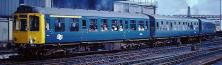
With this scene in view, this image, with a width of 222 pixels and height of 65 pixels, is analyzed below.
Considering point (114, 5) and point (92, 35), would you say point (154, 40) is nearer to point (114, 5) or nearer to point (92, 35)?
point (92, 35)

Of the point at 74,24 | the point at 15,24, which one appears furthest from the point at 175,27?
the point at 15,24

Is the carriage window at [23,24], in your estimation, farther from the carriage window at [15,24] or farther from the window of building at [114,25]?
the window of building at [114,25]

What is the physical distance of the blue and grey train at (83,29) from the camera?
20.9m

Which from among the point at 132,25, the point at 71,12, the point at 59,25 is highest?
the point at 71,12

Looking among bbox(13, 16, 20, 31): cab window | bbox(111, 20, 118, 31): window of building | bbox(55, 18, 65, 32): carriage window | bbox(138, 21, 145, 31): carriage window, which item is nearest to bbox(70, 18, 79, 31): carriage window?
bbox(55, 18, 65, 32): carriage window

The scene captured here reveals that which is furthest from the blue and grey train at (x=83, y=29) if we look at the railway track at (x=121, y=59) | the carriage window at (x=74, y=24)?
the railway track at (x=121, y=59)

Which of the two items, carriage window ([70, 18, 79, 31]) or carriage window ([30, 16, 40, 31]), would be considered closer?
carriage window ([30, 16, 40, 31])

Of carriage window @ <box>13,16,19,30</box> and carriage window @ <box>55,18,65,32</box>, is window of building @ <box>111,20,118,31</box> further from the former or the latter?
carriage window @ <box>13,16,19,30</box>

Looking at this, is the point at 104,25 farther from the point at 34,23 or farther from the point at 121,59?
the point at 34,23

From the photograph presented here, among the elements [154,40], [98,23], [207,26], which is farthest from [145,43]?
[207,26]

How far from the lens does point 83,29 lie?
77.5 ft

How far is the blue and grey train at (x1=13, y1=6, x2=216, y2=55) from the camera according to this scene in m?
20.9

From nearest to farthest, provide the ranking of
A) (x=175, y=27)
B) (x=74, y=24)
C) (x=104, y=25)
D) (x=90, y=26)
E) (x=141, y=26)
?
(x=74, y=24)
(x=90, y=26)
(x=104, y=25)
(x=141, y=26)
(x=175, y=27)

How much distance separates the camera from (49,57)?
22641 mm
